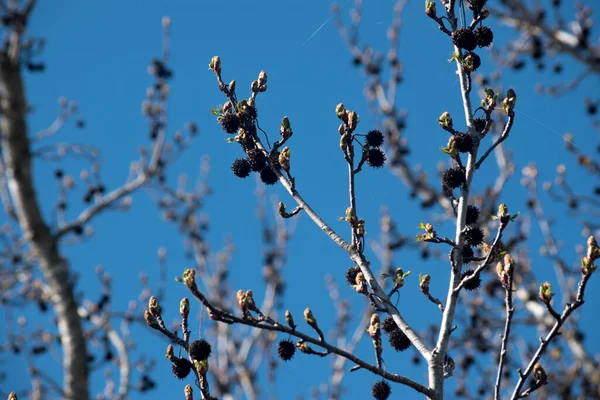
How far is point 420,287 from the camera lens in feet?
12.2

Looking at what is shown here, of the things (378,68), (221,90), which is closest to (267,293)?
(378,68)

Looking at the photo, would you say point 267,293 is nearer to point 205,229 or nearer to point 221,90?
point 205,229

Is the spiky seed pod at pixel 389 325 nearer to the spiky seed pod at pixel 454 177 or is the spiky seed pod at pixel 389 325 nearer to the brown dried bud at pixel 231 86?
the spiky seed pod at pixel 454 177

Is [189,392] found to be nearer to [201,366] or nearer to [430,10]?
[201,366]

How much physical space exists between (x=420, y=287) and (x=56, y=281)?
132 inches

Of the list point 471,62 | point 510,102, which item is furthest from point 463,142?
point 471,62

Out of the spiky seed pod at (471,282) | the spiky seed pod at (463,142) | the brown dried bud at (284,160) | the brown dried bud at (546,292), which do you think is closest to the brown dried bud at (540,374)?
the brown dried bud at (546,292)

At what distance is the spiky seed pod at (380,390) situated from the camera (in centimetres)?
352

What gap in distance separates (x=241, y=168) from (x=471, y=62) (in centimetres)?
134

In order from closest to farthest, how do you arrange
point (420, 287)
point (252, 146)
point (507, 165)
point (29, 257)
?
point (420, 287), point (252, 146), point (29, 257), point (507, 165)

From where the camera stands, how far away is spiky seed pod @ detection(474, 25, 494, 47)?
4.01m

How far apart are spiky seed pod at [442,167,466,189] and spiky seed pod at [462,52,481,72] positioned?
583mm

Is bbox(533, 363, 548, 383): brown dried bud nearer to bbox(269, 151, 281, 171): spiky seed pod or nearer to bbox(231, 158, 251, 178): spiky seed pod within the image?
bbox(269, 151, 281, 171): spiky seed pod

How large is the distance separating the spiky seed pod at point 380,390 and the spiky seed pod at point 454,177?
3.40 feet
